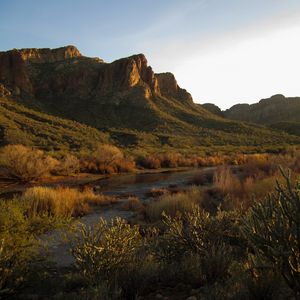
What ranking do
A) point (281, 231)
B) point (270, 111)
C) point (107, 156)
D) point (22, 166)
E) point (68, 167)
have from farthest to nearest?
point (270, 111)
point (107, 156)
point (68, 167)
point (22, 166)
point (281, 231)

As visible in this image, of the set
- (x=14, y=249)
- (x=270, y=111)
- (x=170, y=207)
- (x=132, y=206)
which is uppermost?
(x=270, y=111)

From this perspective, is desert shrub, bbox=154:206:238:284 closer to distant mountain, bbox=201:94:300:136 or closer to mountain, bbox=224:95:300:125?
distant mountain, bbox=201:94:300:136

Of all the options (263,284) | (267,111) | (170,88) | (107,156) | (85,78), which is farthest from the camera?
(267,111)

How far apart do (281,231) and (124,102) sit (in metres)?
71.3

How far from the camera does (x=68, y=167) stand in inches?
1016

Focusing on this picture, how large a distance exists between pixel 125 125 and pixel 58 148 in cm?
2952

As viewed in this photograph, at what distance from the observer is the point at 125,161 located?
102 ft

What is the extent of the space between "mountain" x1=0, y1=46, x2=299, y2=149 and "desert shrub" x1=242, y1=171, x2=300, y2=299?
43076 millimetres

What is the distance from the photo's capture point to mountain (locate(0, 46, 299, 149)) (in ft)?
195

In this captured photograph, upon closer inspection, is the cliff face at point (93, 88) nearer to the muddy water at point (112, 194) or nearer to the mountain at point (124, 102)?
the mountain at point (124, 102)

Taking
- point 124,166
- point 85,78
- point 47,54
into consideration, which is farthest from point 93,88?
point 124,166

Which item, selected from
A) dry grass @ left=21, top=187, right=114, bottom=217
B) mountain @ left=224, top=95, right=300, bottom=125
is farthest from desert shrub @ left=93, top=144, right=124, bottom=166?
mountain @ left=224, top=95, right=300, bottom=125

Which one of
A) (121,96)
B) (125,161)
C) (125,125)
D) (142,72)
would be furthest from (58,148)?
(142,72)

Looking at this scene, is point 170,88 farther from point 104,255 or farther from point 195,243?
point 104,255
